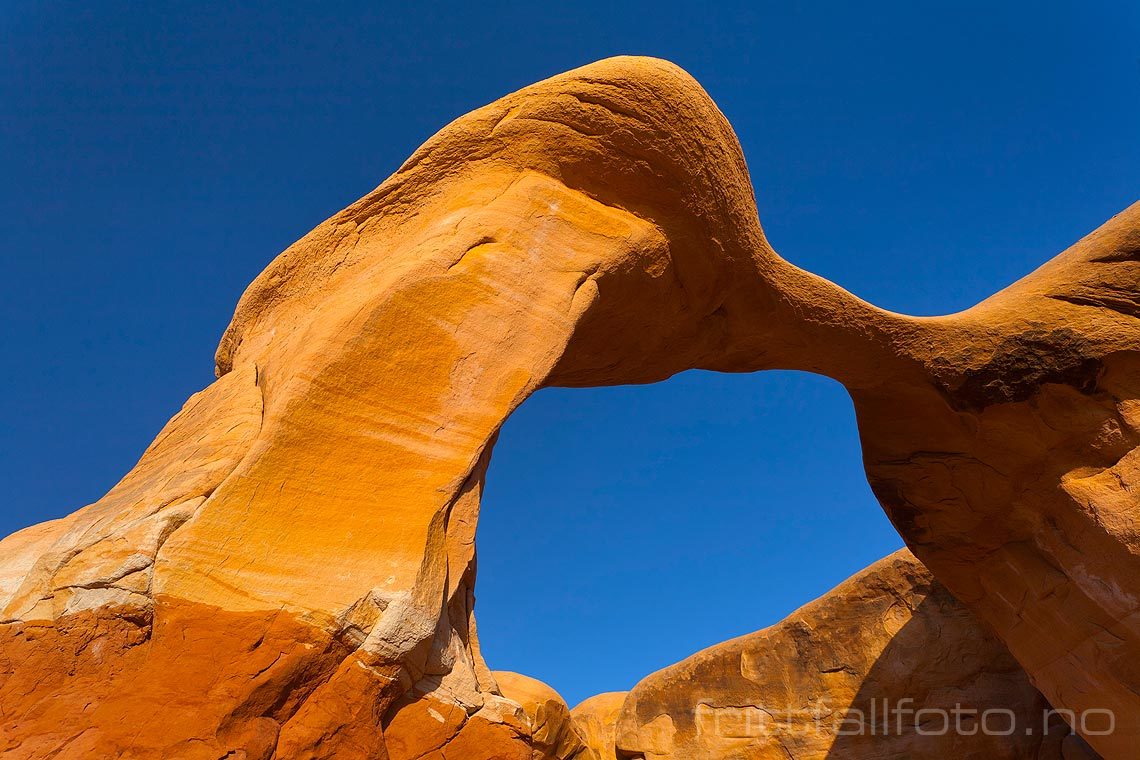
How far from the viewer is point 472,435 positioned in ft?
10.9

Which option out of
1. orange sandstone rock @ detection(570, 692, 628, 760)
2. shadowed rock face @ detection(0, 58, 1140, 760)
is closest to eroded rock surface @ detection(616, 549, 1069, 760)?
orange sandstone rock @ detection(570, 692, 628, 760)

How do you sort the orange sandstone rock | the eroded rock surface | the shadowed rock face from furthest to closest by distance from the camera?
1. the orange sandstone rock
2. the eroded rock surface
3. the shadowed rock face

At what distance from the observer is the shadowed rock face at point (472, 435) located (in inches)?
100

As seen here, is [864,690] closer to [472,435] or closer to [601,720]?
[601,720]

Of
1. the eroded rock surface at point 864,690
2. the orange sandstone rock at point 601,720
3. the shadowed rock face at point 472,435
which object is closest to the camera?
the shadowed rock face at point 472,435

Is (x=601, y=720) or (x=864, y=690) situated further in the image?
(x=601, y=720)

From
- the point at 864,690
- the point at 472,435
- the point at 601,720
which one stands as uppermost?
the point at 601,720

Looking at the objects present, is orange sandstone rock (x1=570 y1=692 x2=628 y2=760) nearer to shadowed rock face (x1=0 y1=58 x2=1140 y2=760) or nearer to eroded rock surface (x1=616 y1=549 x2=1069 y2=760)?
eroded rock surface (x1=616 y1=549 x2=1069 y2=760)

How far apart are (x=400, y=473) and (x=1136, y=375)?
4.96 metres

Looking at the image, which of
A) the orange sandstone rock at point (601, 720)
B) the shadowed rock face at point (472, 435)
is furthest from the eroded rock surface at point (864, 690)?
the shadowed rock face at point (472, 435)

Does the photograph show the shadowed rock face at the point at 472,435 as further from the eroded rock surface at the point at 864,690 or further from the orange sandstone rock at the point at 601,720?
the orange sandstone rock at the point at 601,720

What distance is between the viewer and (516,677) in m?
5.43

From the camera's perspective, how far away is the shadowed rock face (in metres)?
2.55

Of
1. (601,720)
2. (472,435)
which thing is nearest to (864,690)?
(601,720)
